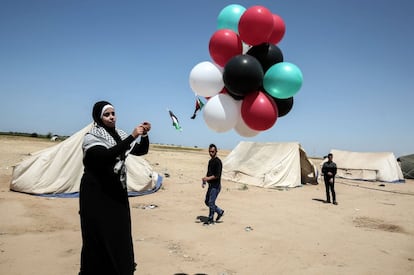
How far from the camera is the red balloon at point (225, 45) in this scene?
3.42 meters

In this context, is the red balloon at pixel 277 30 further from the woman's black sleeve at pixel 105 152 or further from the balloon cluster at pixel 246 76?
the woman's black sleeve at pixel 105 152

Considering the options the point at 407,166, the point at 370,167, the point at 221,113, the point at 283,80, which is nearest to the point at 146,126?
the point at 221,113

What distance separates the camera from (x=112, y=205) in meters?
2.78

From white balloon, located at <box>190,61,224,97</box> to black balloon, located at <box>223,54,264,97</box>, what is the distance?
0.61 feet

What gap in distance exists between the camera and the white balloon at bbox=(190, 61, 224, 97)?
137 inches

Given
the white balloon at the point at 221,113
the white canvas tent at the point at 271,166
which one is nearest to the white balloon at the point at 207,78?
the white balloon at the point at 221,113

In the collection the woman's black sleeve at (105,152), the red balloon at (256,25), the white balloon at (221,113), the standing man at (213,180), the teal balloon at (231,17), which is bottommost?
the standing man at (213,180)

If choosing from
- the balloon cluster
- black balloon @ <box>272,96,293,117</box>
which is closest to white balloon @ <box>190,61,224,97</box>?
the balloon cluster

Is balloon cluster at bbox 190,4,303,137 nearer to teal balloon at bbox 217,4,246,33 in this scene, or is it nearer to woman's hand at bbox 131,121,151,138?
teal balloon at bbox 217,4,246,33

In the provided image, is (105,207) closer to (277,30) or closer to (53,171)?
(277,30)

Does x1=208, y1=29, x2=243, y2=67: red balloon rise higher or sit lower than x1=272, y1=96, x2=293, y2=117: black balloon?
higher

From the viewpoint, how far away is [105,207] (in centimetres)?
275

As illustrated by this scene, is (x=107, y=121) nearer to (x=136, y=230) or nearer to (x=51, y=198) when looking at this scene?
(x=136, y=230)

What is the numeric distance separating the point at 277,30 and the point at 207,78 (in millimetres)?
1055
